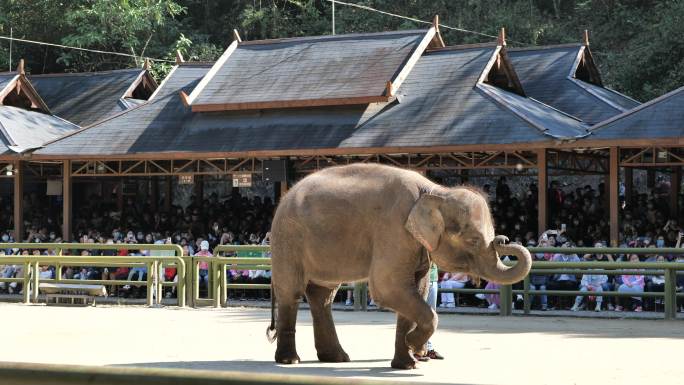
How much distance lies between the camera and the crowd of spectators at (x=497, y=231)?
18.9 meters

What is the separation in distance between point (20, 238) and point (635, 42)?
2326 cm

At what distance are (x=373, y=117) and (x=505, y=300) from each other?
25.7 feet

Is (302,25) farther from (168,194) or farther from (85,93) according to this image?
(168,194)

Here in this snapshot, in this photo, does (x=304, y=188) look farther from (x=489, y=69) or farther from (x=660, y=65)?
(x=660, y=65)

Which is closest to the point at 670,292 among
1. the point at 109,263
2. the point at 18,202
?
the point at 109,263

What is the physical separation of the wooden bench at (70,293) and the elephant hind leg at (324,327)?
11.2m

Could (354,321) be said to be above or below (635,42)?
below

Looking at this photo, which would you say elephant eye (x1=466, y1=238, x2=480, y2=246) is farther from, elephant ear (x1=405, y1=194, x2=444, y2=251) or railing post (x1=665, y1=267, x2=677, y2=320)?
railing post (x1=665, y1=267, x2=677, y2=320)

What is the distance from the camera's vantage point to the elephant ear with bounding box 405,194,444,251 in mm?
9664

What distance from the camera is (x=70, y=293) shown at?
2172 cm

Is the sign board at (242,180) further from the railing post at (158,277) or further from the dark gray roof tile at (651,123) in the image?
the dark gray roof tile at (651,123)

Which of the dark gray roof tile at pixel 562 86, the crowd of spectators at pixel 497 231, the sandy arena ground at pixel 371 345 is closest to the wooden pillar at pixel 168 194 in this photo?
the crowd of spectators at pixel 497 231

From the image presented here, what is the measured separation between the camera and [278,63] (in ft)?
90.5

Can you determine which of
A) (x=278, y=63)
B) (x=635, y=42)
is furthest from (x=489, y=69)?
(x=635, y=42)
